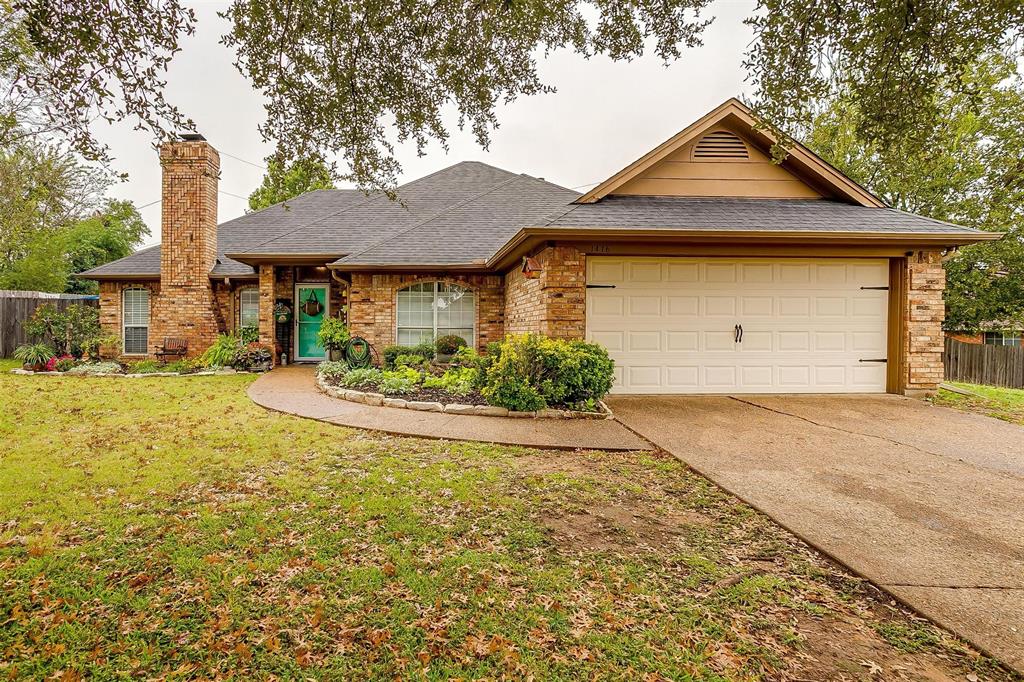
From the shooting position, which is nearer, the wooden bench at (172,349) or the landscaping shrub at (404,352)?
the landscaping shrub at (404,352)

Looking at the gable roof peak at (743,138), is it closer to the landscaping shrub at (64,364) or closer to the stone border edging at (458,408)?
the stone border edging at (458,408)

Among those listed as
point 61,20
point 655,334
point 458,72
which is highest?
point 458,72

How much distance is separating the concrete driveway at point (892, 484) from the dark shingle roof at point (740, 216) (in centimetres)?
277

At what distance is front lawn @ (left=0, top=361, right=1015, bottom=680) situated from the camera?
192 centimetres

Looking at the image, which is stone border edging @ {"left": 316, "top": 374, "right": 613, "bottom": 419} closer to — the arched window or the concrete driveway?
the concrete driveway

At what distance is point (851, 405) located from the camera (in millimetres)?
7184

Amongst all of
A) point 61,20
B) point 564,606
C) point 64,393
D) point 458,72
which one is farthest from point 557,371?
point 64,393

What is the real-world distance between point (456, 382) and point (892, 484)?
5.70 meters

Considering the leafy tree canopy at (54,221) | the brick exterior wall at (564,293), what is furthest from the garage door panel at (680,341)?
the leafy tree canopy at (54,221)

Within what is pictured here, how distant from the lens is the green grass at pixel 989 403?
6.66m

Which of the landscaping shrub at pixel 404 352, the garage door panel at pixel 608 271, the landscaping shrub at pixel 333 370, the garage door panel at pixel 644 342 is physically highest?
the garage door panel at pixel 608 271

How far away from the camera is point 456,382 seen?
7836 mm

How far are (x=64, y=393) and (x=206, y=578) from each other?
8332mm

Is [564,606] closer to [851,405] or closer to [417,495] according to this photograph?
[417,495]
